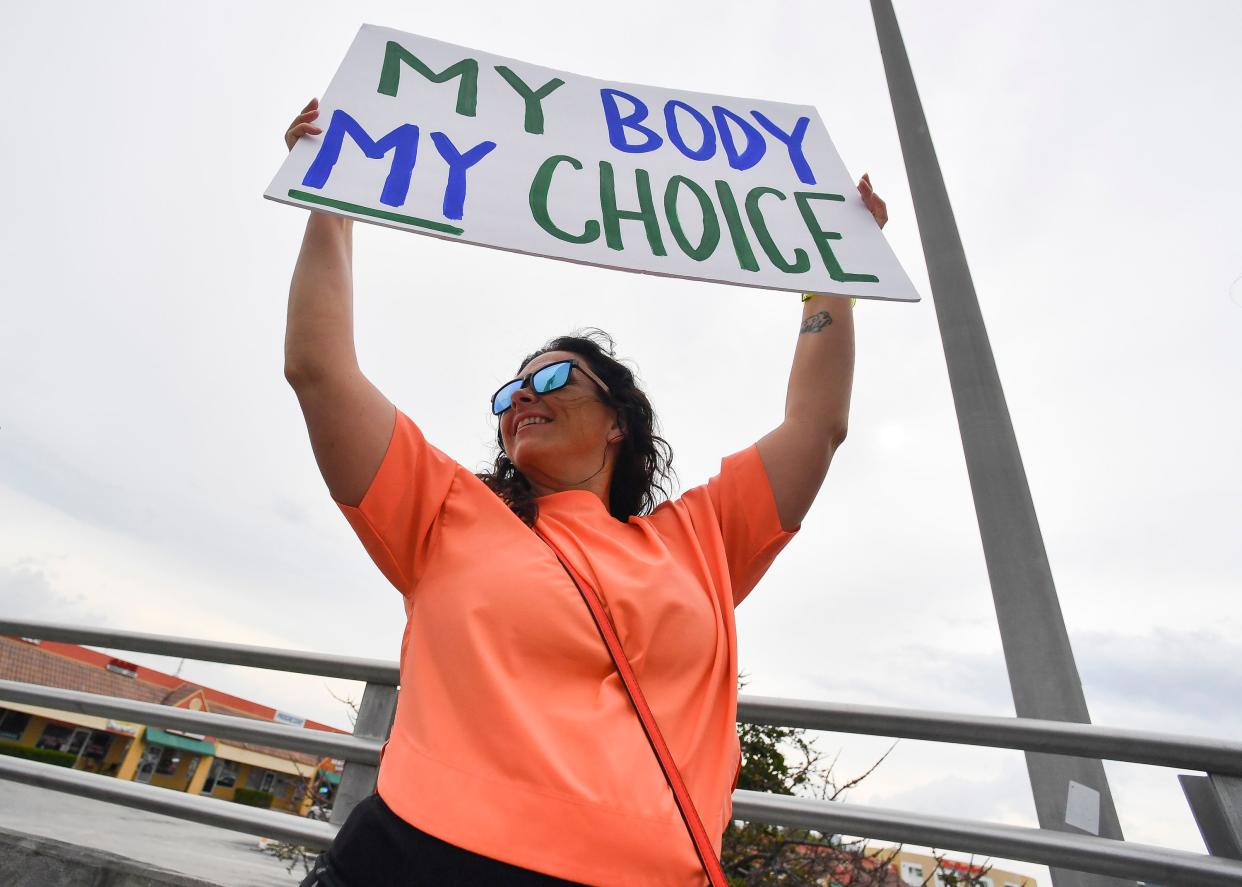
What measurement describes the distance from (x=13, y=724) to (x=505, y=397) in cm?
3944

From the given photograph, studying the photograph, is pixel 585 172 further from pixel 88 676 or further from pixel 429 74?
pixel 88 676

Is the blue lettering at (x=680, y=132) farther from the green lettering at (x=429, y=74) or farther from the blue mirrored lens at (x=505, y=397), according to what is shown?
the blue mirrored lens at (x=505, y=397)

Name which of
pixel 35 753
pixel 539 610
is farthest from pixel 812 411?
pixel 35 753

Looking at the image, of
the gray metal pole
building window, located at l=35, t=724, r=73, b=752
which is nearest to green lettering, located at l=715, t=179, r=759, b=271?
the gray metal pole

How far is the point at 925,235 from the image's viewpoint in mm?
3301

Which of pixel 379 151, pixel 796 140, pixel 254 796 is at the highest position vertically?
pixel 796 140

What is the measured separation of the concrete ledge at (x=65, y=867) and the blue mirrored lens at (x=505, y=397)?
129 centimetres

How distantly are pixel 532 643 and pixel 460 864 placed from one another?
1.01 ft

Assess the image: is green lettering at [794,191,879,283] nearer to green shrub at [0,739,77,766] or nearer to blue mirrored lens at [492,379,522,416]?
blue mirrored lens at [492,379,522,416]

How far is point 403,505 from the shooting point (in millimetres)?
1301

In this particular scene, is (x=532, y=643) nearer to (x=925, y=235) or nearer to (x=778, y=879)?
(x=925, y=235)

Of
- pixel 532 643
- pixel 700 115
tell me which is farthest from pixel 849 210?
pixel 532 643

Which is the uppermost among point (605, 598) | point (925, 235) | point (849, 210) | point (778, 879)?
point (925, 235)

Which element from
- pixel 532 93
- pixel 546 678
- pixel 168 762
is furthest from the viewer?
pixel 168 762
